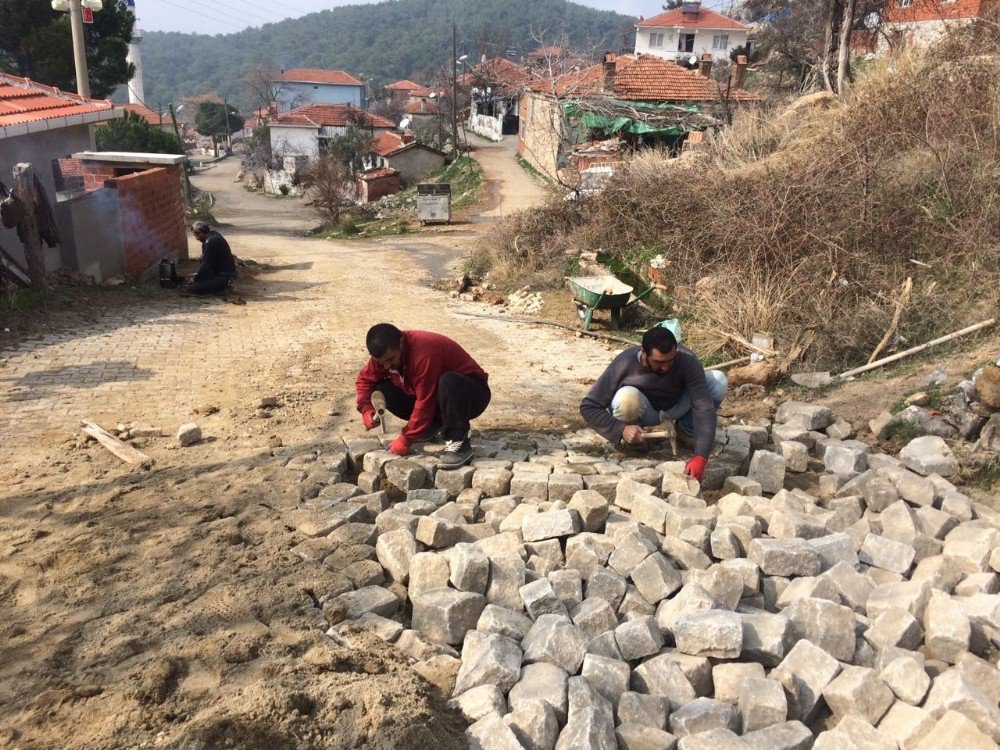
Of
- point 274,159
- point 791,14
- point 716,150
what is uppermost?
point 791,14

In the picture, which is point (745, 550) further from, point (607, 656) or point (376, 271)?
point (376, 271)

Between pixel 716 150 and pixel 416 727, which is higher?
pixel 716 150

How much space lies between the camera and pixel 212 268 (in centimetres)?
1100

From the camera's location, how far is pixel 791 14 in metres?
27.5

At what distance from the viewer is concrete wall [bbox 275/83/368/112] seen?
82.4 meters

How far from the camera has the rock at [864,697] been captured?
3062mm

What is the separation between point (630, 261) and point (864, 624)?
25.0ft

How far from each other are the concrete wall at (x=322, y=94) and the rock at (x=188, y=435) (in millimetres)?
83325

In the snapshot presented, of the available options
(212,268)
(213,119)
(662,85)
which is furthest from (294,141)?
(212,268)

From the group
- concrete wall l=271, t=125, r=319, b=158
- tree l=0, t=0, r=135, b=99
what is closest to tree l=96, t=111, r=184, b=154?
tree l=0, t=0, r=135, b=99

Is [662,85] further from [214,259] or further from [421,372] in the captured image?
[421,372]

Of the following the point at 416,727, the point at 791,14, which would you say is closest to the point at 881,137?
the point at 416,727

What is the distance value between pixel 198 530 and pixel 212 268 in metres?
7.73

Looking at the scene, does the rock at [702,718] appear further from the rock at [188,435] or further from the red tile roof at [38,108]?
the red tile roof at [38,108]
